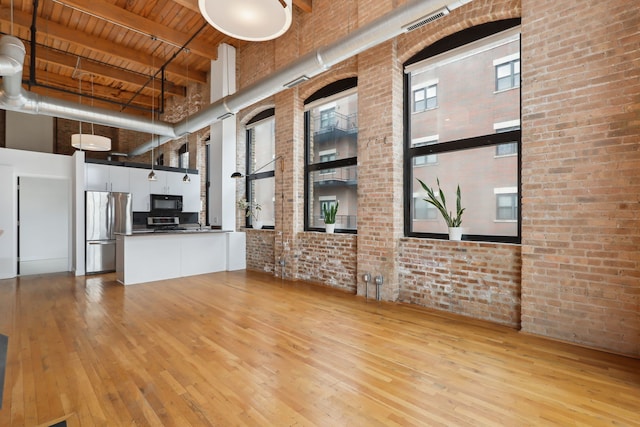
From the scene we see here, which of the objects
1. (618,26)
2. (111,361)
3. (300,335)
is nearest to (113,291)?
(111,361)

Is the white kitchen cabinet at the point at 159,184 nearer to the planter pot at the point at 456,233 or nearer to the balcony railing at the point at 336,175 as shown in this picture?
the balcony railing at the point at 336,175

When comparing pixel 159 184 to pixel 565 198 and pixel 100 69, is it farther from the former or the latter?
pixel 565 198

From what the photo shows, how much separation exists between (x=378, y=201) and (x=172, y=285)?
3894 millimetres

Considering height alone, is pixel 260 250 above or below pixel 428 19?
below

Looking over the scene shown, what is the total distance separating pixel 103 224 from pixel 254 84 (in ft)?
15.2

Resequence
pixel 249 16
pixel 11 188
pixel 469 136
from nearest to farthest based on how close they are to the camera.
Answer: pixel 249 16 → pixel 469 136 → pixel 11 188

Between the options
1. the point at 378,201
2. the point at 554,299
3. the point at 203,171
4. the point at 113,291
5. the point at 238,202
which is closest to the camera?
the point at 554,299

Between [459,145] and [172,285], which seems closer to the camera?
[459,145]

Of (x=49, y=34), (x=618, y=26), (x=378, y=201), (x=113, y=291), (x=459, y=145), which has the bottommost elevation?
(x=113, y=291)

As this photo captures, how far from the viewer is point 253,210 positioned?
7594mm

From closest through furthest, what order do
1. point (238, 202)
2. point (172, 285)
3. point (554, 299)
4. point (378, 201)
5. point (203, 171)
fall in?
point (554, 299) → point (378, 201) → point (172, 285) → point (238, 202) → point (203, 171)

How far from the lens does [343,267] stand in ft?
17.7

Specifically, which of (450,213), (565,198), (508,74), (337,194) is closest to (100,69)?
(337,194)

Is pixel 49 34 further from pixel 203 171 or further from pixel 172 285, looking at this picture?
pixel 172 285
